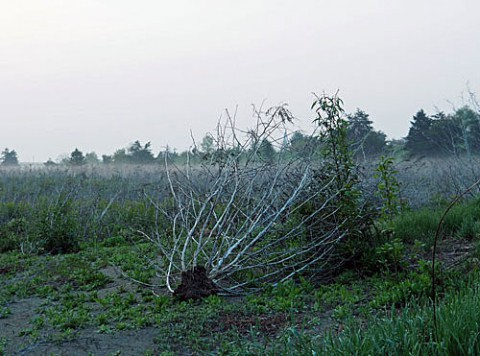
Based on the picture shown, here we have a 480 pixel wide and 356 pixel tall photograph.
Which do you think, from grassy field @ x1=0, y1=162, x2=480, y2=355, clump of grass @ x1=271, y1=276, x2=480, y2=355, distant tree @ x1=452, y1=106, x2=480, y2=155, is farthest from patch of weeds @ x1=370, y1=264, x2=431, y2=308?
distant tree @ x1=452, y1=106, x2=480, y2=155

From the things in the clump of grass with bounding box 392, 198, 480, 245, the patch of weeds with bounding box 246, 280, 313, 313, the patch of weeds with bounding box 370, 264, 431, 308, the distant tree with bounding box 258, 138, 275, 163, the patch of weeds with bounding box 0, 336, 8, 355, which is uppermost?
the distant tree with bounding box 258, 138, 275, 163

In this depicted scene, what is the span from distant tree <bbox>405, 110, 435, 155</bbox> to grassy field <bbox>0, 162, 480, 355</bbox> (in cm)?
1762

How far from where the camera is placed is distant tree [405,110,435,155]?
82.2 ft

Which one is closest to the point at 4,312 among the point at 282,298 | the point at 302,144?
the point at 282,298

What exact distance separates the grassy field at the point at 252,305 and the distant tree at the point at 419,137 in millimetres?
17621

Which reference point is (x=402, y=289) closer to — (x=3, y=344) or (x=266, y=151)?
(x=266, y=151)

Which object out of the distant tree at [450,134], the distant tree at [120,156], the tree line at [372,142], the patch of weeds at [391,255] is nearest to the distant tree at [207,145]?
the tree line at [372,142]

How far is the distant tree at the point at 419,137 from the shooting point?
2505 centimetres

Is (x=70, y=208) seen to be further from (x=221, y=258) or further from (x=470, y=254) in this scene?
(x=470, y=254)

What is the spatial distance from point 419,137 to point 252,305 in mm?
26125

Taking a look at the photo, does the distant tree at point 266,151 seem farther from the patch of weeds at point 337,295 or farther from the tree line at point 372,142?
the patch of weeds at point 337,295

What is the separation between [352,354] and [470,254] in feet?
12.4

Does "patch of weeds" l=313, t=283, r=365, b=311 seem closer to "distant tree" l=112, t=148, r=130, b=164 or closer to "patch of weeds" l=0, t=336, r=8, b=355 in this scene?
"patch of weeds" l=0, t=336, r=8, b=355

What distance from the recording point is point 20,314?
5.34 m
